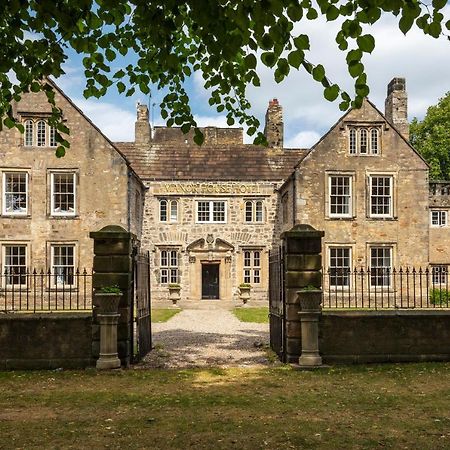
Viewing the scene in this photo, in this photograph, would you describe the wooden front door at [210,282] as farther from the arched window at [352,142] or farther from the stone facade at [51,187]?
the arched window at [352,142]

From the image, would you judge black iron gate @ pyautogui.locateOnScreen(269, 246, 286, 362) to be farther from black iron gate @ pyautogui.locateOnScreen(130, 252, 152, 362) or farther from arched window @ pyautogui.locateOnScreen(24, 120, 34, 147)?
arched window @ pyautogui.locateOnScreen(24, 120, 34, 147)

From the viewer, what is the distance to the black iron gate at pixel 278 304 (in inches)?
424

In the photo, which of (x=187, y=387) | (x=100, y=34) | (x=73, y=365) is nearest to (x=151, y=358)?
(x=73, y=365)

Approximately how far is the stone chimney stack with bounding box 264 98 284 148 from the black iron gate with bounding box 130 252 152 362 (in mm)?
22038

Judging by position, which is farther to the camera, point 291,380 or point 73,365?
point 73,365

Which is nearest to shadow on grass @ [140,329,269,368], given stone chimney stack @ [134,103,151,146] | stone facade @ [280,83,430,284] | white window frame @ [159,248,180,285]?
stone facade @ [280,83,430,284]

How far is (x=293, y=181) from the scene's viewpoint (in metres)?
27.1

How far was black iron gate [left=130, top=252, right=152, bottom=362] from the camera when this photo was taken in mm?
10898

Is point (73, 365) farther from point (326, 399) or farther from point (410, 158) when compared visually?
point (410, 158)

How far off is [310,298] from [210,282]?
2166 centimetres

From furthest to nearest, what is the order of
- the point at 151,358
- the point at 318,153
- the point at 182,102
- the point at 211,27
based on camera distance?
the point at 318,153
the point at 151,358
the point at 182,102
the point at 211,27

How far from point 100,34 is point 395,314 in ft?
23.2

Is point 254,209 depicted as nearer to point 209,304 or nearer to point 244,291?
point 244,291

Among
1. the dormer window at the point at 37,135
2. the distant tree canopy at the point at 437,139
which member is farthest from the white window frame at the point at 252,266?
the distant tree canopy at the point at 437,139
